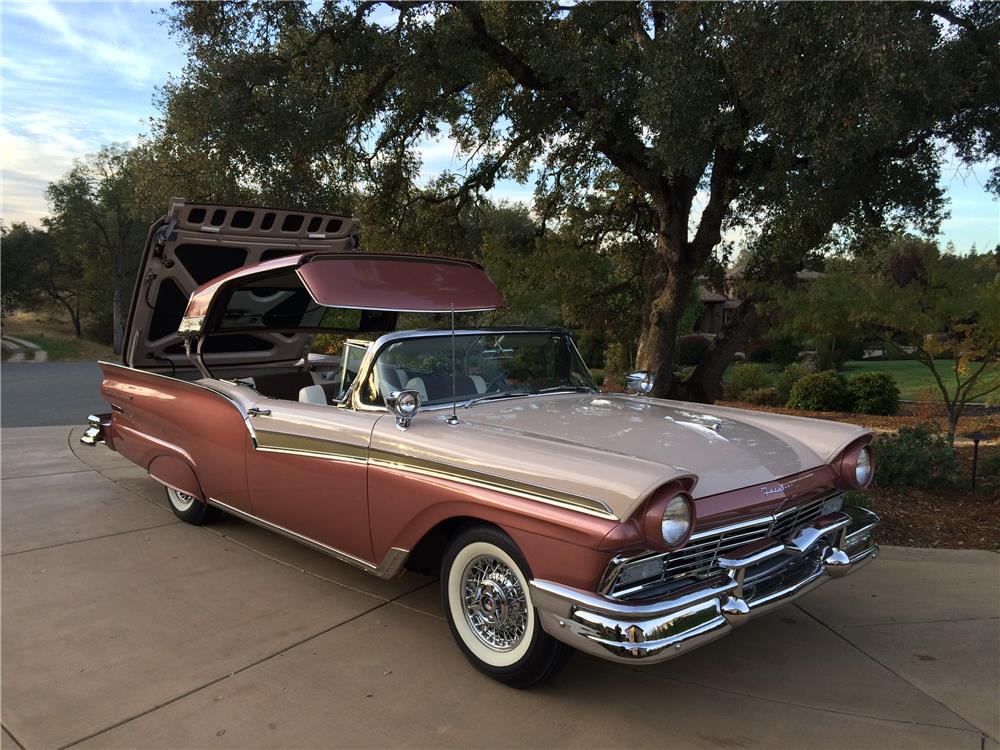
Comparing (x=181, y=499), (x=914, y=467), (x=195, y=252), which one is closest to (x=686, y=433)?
(x=914, y=467)

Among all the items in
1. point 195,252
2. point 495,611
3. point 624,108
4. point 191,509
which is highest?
point 624,108

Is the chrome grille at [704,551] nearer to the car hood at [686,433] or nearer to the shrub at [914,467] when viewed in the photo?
the car hood at [686,433]

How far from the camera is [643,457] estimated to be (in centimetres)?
302

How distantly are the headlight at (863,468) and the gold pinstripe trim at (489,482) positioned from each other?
170 centimetres

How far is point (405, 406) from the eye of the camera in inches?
132

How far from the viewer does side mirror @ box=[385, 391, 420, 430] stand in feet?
11.0

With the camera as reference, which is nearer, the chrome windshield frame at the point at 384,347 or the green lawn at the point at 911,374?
the chrome windshield frame at the point at 384,347

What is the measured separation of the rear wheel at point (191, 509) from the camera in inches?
208

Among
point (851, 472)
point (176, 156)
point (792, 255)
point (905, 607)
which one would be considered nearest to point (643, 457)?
point (851, 472)

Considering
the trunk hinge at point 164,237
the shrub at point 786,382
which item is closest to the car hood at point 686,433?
the trunk hinge at point 164,237

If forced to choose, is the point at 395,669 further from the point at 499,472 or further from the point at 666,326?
the point at 666,326

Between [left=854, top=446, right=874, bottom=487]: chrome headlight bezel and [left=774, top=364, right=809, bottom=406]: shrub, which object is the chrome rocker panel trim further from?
[left=774, top=364, right=809, bottom=406]: shrub

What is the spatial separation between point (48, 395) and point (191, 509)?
37.6 ft

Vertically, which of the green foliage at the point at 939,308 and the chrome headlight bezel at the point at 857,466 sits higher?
the green foliage at the point at 939,308
